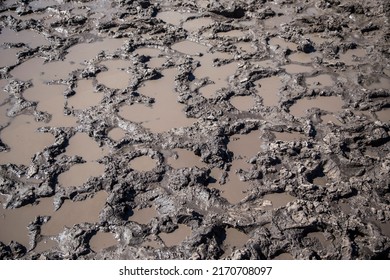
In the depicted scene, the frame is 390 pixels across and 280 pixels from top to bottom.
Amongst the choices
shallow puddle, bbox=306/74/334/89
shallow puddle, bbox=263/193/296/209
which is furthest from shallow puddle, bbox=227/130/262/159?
shallow puddle, bbox=306/74/334/89

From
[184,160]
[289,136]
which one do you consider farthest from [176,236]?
[289,136]

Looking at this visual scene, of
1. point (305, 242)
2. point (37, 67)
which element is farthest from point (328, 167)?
point (37, 67)

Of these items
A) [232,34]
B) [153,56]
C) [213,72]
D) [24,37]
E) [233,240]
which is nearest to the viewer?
[233,240]

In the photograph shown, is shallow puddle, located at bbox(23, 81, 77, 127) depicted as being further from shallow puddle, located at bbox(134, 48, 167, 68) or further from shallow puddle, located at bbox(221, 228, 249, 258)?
shallow puddle, located at bbox(221, 228, 249, 258)

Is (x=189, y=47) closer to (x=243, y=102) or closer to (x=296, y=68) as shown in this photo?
(x=243, y=102)

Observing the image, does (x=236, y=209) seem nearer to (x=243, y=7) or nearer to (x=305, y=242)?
(x=305, y=242)

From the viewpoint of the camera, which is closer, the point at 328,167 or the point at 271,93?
the point at 328,167
